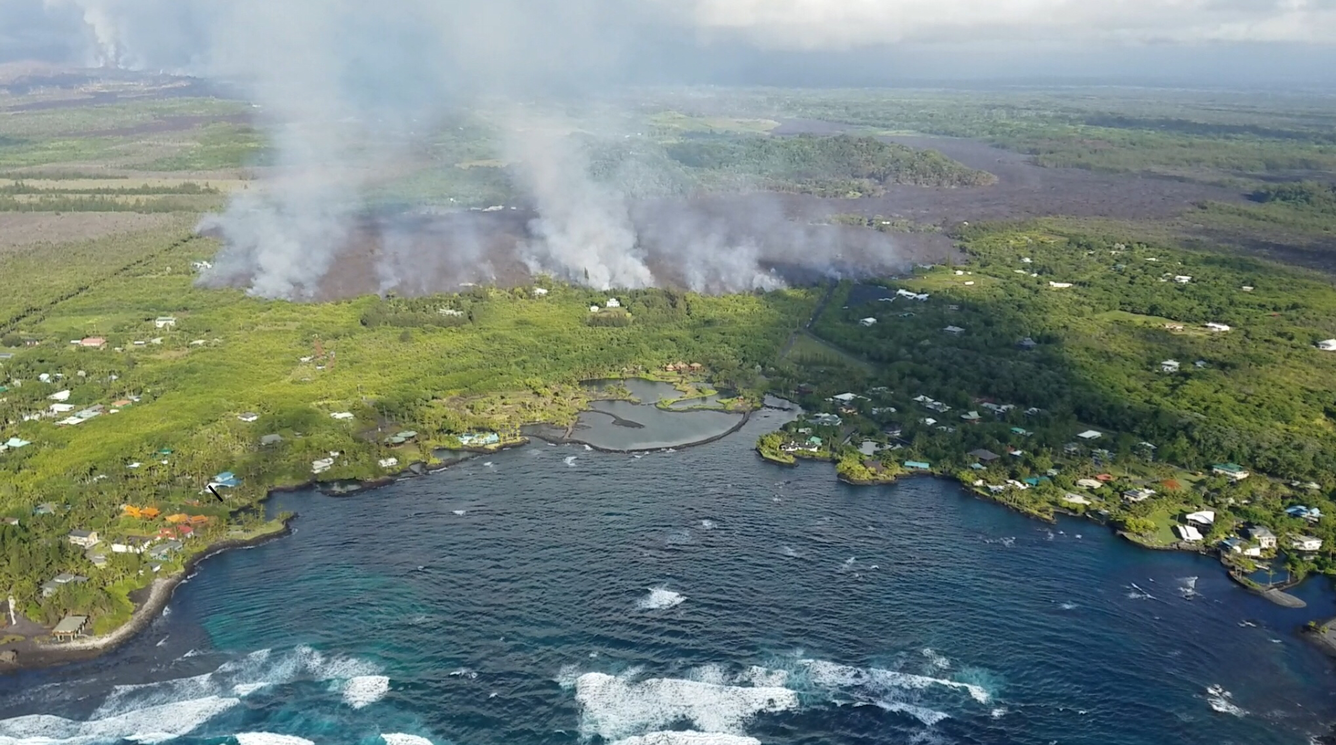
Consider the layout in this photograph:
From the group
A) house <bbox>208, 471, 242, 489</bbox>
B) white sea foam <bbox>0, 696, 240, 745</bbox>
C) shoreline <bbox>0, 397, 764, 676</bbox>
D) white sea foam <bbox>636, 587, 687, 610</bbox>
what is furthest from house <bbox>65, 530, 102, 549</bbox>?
white sea foam <bbox>636, 587, 687, 610</bbox>

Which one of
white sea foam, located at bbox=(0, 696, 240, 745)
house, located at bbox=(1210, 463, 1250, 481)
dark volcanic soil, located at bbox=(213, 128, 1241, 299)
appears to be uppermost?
dark volcanic soil, located at bbox=(213, 128, 1241, 299)

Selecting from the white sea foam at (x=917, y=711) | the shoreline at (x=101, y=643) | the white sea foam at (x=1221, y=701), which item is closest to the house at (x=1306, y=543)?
the white sea foam at (x=1221, y=701)

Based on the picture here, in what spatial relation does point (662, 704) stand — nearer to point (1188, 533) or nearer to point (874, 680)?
point (874, 680)

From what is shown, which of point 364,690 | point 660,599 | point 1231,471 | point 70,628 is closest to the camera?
point 364,690

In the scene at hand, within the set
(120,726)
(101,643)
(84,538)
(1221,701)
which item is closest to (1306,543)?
(1221,701)

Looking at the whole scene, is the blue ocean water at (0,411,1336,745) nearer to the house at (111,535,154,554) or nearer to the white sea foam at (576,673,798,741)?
the white sea foam at (576,673,798,741)

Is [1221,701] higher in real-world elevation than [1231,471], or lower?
lower

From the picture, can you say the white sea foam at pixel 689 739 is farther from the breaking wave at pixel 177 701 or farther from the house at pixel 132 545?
the house at pixel 132 545
